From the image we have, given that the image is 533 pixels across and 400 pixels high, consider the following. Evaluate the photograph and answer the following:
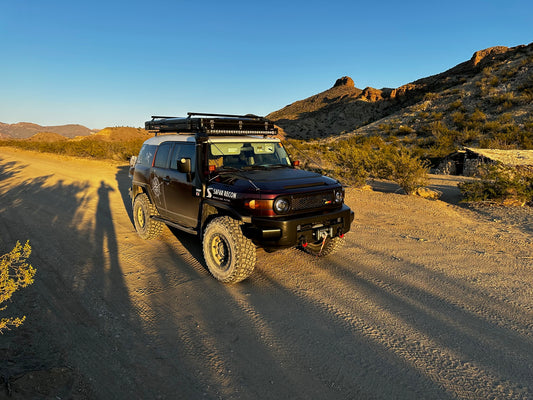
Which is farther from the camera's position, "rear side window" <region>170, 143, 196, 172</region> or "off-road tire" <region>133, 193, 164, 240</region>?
"off-road tire" <region>133, 193, 164, 240</region>

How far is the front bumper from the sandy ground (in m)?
0.67

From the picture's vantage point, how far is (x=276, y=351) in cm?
326

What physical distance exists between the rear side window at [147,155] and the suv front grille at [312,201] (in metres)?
3.49

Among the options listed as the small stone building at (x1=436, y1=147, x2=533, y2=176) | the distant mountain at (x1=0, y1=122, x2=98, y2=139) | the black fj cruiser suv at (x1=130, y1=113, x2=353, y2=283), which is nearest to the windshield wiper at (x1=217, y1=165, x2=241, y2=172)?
the black fj cruiser suv at (x1=130, y1=113, x2=353, y2=283)

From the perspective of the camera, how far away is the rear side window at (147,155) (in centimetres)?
668

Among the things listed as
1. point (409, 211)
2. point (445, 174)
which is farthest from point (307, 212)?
point (445, 174)

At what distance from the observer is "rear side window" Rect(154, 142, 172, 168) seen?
20.4 ft

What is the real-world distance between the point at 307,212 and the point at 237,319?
173 cm

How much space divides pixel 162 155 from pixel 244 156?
1.78 meters

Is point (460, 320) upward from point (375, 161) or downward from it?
downward

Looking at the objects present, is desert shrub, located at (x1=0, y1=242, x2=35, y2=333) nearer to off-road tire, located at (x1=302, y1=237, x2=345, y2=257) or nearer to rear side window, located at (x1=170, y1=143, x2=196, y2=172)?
rear side window, located at (x1=170, y1=143, x2=196, y2=172)

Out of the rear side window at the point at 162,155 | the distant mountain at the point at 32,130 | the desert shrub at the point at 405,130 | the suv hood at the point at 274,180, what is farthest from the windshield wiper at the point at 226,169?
the distant mountain at the point at 32,130

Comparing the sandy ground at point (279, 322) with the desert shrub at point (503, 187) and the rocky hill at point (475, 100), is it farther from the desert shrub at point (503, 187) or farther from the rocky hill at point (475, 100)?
the rocky hill at point (475, 100)

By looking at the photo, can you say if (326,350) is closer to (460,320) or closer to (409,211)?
(460,320)
